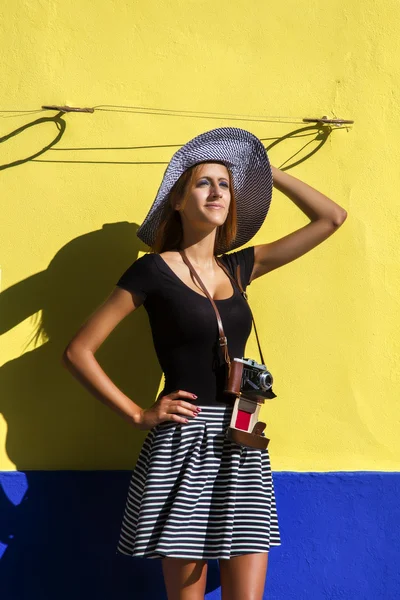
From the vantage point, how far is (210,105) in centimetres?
365

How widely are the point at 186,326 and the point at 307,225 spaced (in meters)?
0.66

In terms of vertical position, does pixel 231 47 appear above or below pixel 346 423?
above

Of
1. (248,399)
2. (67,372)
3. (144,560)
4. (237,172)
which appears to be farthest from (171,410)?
(237,172)

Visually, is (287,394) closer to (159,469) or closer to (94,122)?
(159,469)

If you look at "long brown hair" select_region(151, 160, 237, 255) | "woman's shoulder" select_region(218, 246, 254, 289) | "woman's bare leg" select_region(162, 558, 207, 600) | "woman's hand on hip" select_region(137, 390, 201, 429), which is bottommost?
"woman's bare leg" select_region(162, 558, 207, 600)

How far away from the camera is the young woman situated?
3.03 meters

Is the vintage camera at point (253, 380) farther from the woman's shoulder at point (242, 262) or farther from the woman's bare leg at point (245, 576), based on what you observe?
the woman's bare leg at point (245, 576)

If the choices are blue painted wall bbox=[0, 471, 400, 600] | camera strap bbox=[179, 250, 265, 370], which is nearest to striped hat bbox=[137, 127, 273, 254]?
camera strap bbox=[179, 250, 265, 370]

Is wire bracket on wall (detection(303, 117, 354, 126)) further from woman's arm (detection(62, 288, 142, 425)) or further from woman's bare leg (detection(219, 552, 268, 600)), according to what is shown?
woman's bare leg (detection(219, 552, 268, 600))

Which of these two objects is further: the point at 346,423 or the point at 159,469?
the point at 346,423

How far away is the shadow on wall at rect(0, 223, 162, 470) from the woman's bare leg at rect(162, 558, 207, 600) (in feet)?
2.15

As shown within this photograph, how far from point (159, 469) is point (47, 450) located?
0.70 m

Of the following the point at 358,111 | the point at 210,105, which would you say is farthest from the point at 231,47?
the point at 358,111

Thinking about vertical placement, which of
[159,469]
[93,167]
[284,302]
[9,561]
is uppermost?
[93,167]
